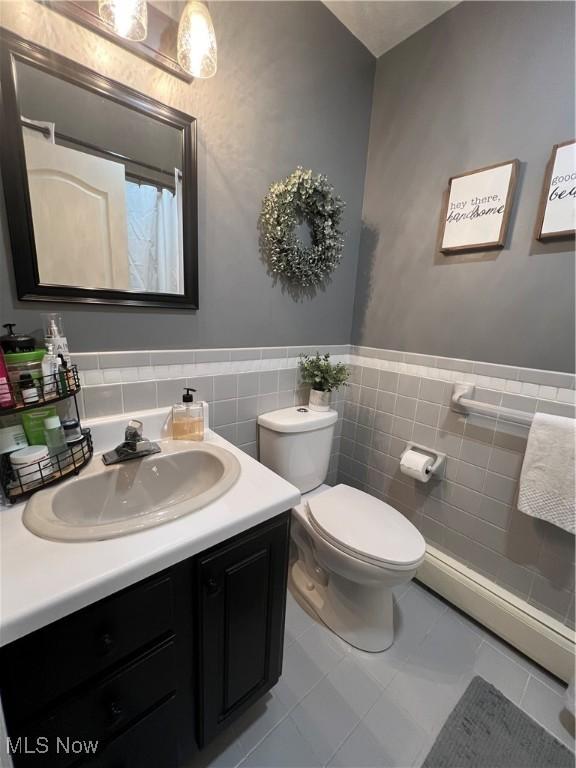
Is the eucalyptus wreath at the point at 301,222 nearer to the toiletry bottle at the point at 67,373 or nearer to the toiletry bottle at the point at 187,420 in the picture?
the toiletry bottle at the point at 187,420

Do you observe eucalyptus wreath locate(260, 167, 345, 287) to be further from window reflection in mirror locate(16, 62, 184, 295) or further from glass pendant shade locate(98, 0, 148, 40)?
glass pendant shade locate(98, 0, 148, 40)

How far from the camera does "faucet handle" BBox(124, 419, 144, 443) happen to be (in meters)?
0.93

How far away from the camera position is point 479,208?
122 cm

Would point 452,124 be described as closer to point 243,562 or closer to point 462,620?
point 243,562

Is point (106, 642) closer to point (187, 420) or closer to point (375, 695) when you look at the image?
point (187, 420)

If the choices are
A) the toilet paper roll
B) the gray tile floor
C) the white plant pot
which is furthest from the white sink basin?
the toilet paper roll

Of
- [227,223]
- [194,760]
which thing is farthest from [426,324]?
[194,760]

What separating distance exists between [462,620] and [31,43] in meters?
2.40

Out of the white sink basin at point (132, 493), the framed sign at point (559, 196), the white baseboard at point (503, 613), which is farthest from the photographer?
the white baseboard at point (503, 613)

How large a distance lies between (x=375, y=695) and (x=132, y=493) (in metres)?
1.09

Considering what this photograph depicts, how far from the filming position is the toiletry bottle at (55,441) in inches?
31.0

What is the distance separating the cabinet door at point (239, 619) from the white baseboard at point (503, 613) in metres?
0.93

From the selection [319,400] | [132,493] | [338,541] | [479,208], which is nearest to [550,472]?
[338,541]

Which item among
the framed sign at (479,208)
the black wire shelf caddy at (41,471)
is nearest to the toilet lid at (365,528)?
the black wire shelf caddy at (41,471)
